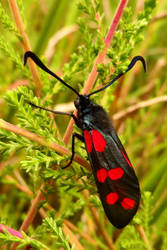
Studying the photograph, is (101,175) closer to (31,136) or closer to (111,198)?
(111,198)

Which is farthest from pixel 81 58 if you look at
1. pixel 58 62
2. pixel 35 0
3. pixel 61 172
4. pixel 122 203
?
pixel 35 0

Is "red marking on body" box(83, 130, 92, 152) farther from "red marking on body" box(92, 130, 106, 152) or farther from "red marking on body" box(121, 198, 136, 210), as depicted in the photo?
"red marking on body" box(121, 198, 136, 210)

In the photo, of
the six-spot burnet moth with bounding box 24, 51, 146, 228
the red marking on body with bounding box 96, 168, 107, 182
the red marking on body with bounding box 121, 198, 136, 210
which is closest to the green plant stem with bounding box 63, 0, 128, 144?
the six-spot burnet moth with bounding box 24, 51, 146, 228

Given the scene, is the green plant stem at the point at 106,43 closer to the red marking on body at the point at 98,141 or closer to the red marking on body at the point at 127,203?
the red marking on body at the point at 98,141

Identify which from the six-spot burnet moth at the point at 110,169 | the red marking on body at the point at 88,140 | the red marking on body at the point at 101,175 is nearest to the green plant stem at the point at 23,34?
the six-spot burnet moth at the point at 110,169

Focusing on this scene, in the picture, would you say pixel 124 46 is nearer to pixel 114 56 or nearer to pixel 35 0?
pixel 114 56

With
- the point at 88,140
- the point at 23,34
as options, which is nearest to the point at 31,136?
the point at 88,140

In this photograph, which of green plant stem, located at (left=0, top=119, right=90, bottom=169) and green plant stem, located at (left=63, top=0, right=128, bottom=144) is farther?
green plant stem, located at (left=63, top=0, right=128, bottom=144)

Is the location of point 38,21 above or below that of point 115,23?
above
